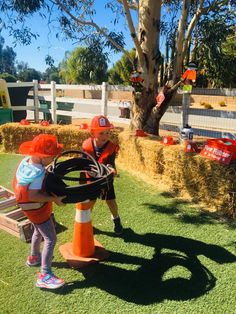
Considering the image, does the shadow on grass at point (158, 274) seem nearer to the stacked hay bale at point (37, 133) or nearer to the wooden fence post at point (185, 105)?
the wooden fence post at point (185, 105)

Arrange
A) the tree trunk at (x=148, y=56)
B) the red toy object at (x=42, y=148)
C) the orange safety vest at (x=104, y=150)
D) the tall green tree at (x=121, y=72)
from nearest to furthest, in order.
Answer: the red toy object at (x=42, y=148) → the orange safety vest at (x=104, y=150) → the tree trunk at (x=148, y=56) → the tall green tree at (x=121, y=72)

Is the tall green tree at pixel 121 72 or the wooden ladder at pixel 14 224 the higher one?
the tall green tree at pixel 121 72

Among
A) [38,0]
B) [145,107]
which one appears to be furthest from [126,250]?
[38,0]

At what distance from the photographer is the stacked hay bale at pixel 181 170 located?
5.10m

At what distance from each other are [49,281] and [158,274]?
1.12 meters

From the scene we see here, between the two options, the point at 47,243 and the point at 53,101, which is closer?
the point at 47,243

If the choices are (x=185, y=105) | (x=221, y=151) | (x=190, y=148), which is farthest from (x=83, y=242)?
(x=185, y=105)

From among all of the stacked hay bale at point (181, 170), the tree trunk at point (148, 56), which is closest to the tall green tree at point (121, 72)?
the tree trunk at point (148, 56)

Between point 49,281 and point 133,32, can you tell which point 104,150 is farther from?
point 133,32

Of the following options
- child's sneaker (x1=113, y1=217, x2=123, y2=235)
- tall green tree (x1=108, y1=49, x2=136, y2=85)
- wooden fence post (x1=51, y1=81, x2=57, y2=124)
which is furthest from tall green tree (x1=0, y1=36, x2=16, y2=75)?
child's sneaker (x1=113, y1=217, x2=123, y2=235)

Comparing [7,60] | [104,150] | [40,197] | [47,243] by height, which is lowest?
[47,243]

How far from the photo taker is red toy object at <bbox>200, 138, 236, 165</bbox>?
16.5 feet

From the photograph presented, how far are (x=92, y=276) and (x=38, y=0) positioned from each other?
22.8 ft

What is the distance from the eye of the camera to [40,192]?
10.1ft
